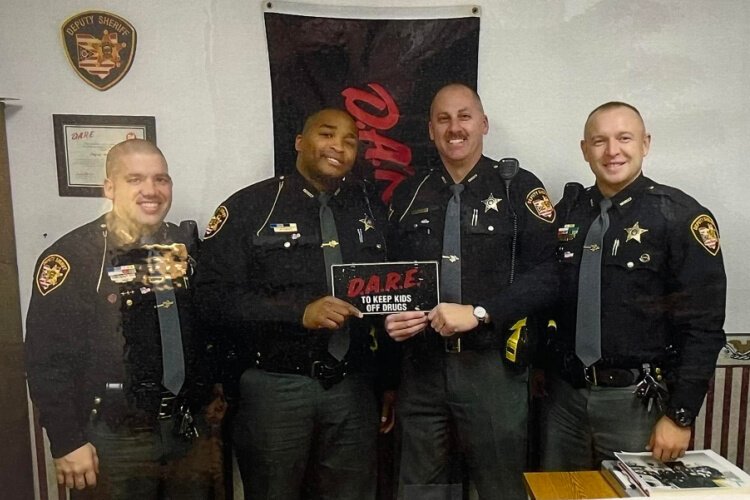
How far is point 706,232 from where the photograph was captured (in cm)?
132

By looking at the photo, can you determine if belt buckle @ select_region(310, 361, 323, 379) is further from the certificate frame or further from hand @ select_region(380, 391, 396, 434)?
the certificate frame

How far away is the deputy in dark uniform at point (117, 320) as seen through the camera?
1240 mm

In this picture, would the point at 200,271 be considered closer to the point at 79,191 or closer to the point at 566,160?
the point at 79,191

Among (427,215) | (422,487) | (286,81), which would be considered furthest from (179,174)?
(422,487)

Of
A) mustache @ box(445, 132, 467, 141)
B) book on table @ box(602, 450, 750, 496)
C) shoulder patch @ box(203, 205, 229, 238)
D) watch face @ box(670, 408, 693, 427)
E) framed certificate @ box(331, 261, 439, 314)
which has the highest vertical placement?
mustache @ box(445, 132, 467, 141)

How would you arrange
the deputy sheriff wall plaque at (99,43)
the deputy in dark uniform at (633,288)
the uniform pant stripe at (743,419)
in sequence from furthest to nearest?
1. the uniform pant stripe at (743,419)
2. the deputy in dark uniform at (633,288)
3. the deputy sheriff wall plaque at (99,43)

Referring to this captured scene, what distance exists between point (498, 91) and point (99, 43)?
0.97m

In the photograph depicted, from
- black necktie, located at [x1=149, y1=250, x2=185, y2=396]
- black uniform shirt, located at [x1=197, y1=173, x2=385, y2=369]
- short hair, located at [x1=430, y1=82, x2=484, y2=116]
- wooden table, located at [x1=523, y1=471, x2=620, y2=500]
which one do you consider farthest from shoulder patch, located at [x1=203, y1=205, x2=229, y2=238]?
wooden table, located at [x1=523, y1=471, x2=620, y2=500]

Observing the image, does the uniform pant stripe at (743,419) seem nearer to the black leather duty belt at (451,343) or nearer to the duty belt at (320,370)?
the black leather duty belt at (451,343)

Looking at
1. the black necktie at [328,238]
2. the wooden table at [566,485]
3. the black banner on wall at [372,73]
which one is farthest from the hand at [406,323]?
the wooden table at [566,485]

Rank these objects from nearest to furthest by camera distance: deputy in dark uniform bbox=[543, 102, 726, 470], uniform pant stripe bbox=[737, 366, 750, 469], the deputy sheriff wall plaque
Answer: the deputy sheriff wall plaque, deputy in dark uniform bbox=[543, 102, 726, 470], uniform pant stripe bbox=[737, 366, 750, 469]

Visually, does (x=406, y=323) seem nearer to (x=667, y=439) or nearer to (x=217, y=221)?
(x=217, y=221)

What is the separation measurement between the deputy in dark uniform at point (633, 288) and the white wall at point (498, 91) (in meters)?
0.05

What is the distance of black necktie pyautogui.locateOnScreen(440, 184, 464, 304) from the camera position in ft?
4.13
